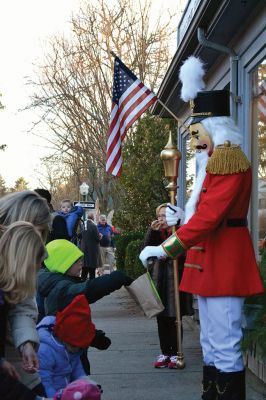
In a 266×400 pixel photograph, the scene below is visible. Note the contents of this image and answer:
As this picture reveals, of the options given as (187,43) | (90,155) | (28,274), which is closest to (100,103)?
(90,155)

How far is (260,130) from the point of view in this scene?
636cm

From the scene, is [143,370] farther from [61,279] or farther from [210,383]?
[61,279]

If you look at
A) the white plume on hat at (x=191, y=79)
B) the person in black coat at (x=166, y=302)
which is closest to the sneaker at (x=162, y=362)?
the person in black coat at (x=166, y=302)

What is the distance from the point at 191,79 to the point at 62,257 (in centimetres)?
180

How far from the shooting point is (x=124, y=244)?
15312mm

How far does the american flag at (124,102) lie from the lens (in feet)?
23.3

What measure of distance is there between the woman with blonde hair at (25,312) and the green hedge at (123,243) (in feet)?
36.4

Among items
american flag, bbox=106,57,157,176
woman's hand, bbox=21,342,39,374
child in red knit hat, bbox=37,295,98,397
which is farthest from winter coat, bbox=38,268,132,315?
american flag, bbox=106,57,157,176

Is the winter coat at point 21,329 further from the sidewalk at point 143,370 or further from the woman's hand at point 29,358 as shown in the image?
the sidewalk at point 143,370

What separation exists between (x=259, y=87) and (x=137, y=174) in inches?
327

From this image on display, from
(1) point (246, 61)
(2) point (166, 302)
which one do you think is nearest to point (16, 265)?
(2) point (166, 302)

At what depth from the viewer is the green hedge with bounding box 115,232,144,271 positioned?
14.8 metres

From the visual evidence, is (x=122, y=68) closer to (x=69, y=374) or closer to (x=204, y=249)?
(x=204, y=249)

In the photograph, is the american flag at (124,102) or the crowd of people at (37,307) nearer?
the crowd of people at (37,307)
